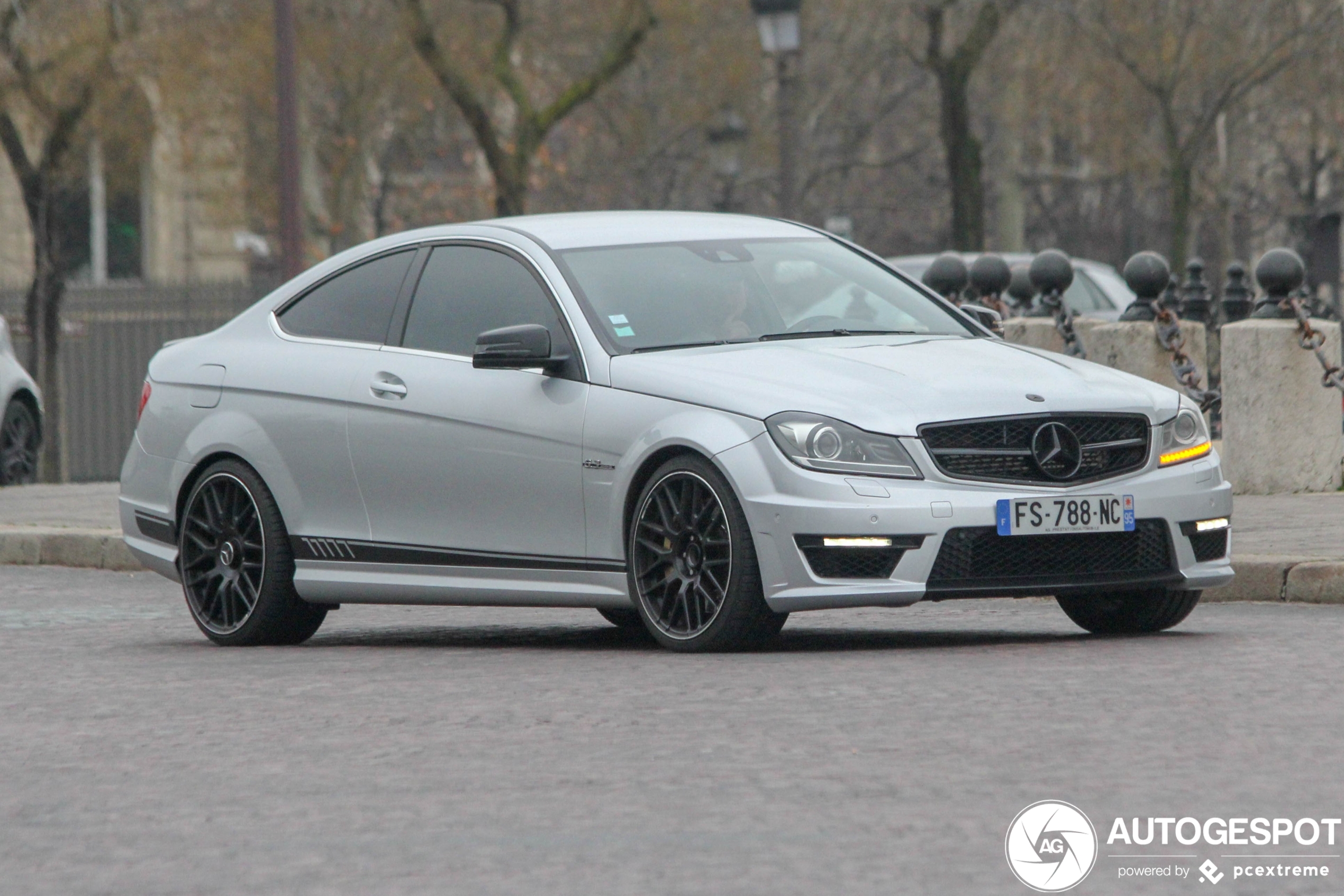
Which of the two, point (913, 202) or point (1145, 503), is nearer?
point (1145, 503)

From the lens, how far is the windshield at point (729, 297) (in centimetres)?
874

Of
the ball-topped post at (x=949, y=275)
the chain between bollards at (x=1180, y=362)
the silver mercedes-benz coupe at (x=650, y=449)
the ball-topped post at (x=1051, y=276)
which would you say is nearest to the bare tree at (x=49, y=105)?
the ball-topped post at (x=949, y=275)

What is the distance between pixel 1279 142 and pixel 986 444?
41756 mm

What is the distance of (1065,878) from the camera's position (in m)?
4.71

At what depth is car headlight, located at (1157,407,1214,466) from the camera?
8.30 meters

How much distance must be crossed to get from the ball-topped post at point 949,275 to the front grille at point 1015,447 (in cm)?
655

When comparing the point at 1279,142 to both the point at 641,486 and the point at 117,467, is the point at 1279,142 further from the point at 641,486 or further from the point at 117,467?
the point at 641,486

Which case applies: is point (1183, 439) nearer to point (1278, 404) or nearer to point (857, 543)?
point (857, 543)

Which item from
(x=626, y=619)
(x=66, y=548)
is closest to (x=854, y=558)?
(x=626, y=619)

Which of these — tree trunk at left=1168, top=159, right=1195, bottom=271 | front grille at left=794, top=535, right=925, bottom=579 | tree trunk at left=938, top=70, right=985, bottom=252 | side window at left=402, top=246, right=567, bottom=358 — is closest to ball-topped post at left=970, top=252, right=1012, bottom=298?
side window at left=402, top=246, right=567, bottom=358

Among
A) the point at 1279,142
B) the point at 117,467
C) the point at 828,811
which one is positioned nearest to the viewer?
the point at 828,811

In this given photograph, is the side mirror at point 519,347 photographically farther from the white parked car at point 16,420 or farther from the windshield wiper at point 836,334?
the white parked car at point 16,420

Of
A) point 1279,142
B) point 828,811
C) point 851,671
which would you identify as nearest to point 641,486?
point 851,671

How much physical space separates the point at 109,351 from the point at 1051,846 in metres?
22.8
